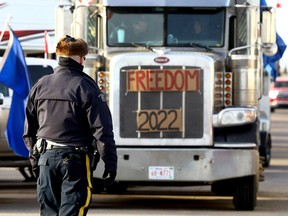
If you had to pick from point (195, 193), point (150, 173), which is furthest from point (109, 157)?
point (195, 193)

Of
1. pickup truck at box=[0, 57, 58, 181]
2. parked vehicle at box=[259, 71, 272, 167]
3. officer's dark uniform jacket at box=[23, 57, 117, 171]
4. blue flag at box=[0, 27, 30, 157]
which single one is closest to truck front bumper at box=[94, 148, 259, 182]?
blue flag at box=[0, 27, 30, 157]

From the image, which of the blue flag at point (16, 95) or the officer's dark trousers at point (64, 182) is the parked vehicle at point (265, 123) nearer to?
the blue flag at point (16, 95)

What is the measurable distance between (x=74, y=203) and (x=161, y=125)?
5.99 meters

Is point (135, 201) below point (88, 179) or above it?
below

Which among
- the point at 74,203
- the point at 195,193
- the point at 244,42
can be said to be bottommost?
the point at 195,193

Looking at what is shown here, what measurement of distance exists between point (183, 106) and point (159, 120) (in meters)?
0.35

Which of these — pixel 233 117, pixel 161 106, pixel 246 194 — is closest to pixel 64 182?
pixel 161 106

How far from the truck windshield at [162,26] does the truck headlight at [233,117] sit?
1.25 metres

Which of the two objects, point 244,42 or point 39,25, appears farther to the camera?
point 39,25

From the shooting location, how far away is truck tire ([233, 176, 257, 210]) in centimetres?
1477

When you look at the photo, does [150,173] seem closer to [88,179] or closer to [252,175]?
[252,175]

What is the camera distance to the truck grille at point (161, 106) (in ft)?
47.5

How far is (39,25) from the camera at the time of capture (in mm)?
25109

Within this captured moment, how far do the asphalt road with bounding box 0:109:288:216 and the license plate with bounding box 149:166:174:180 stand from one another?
1.47 feet
